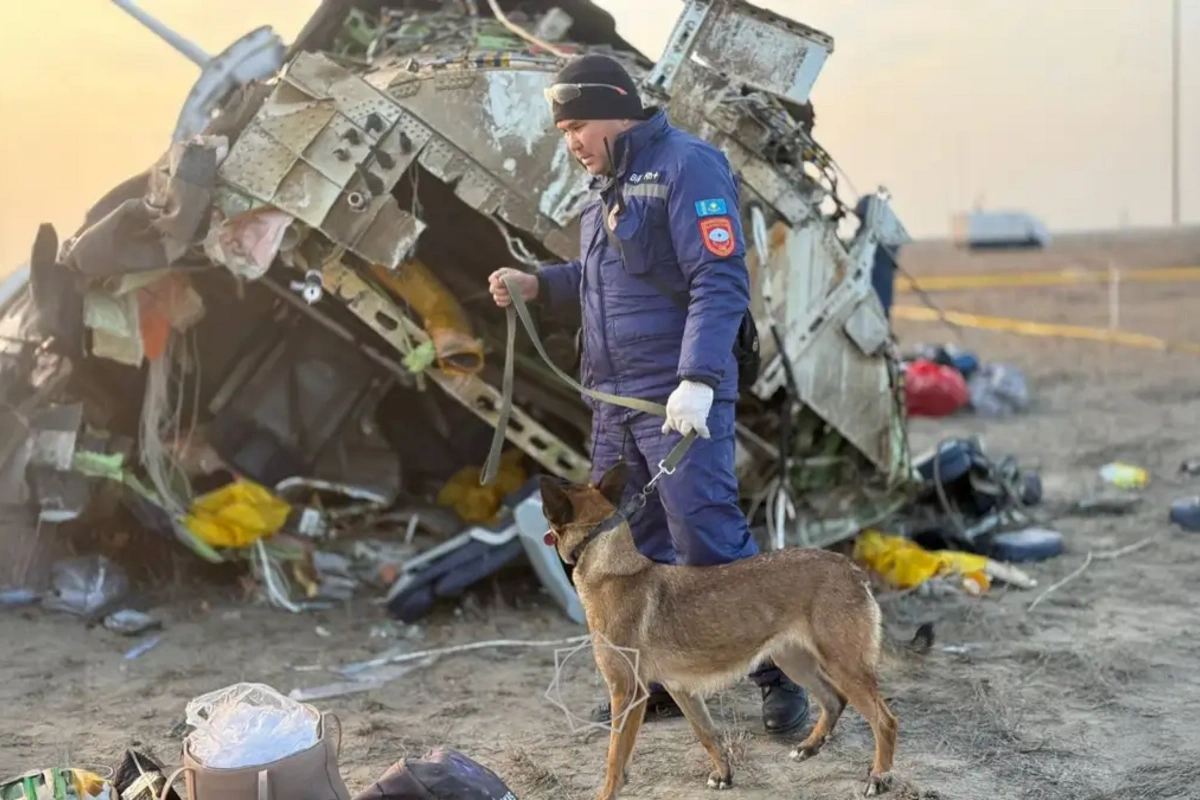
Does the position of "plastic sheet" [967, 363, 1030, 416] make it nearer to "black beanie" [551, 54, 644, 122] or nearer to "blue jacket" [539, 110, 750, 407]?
"blue jacket" [539, 110, 750, 407]

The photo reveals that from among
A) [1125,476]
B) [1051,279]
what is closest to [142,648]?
[1125,476]

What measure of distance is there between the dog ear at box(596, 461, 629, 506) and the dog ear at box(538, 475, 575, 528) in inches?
5.1

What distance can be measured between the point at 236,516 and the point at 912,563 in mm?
3456

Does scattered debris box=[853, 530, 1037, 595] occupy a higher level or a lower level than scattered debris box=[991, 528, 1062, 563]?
higher

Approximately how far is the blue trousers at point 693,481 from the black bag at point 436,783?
3.84 feet

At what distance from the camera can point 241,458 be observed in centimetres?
677

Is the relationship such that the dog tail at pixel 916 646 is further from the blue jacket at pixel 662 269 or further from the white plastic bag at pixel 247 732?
the white plastic bag at pixel 247 732

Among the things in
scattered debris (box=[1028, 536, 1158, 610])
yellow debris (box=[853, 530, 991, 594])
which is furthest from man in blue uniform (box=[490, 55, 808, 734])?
scattered debris (box=[1028, 536, 1158, 610])

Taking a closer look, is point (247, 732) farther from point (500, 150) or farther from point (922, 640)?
point (500, 150)

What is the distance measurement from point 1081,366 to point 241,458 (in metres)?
11.3

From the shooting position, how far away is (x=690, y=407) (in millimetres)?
3648

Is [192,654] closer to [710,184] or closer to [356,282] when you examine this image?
[356,282]

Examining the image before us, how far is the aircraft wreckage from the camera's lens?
5.62 meters

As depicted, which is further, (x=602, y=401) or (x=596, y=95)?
(x=602, y=401)
